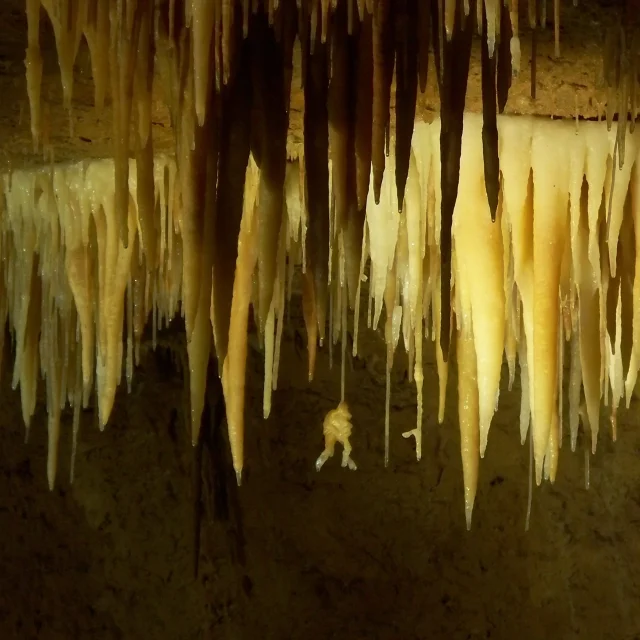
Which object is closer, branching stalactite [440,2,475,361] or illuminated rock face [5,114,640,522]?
branching stalactite [440,2,475,361]

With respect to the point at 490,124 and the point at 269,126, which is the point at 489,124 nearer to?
the point at 490,124

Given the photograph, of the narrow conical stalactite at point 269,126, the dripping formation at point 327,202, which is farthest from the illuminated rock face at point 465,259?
the narrow conical stalactite at point 269,126

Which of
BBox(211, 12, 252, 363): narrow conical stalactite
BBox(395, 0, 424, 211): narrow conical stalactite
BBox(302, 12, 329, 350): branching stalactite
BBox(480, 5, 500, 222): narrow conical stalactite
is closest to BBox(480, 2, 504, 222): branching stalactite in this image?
BBox(480, 5, 500, 222): narrow conical stalactite

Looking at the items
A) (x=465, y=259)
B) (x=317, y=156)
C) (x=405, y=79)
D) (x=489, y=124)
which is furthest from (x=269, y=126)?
(x=465, y=259)

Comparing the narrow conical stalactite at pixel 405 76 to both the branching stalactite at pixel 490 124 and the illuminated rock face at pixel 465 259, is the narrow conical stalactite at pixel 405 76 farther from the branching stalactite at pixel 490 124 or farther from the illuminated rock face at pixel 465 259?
the illuminated rock face at pixel 465 259

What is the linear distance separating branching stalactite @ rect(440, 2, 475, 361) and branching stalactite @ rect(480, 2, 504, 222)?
3 cm

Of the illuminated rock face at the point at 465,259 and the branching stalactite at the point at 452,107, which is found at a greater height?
the branching stalactite at the point at 452,107

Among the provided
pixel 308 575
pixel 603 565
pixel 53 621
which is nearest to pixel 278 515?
pixel 308 575

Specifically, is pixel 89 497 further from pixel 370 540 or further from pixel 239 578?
pixel 370 540

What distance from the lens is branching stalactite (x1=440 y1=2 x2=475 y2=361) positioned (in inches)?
38.4

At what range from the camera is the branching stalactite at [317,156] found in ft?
3.41

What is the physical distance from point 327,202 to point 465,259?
574mm

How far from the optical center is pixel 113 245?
1805 millimetres

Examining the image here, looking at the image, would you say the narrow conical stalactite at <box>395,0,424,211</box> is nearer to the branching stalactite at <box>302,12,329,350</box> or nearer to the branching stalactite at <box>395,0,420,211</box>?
the branching stalactite at <box>395,0,420,211</box>
